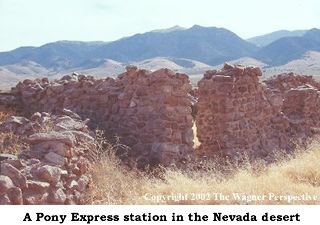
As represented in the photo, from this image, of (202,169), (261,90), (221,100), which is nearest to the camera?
(202,169)

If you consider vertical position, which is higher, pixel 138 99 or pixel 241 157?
pixel 138 99

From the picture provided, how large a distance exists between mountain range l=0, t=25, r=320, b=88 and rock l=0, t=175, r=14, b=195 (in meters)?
122

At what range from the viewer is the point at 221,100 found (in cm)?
Answer: 1115

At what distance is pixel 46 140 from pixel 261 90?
19.8 ft

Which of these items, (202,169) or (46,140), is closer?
(46,140)

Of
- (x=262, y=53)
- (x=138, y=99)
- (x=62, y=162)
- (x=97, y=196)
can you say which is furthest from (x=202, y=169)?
(x=262, y=53)

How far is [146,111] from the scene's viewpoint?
32.6 ft

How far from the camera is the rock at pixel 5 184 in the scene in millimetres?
5730

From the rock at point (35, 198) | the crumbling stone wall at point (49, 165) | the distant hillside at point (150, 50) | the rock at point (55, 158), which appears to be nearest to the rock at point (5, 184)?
the crumbling stone wall at point (49, 165)

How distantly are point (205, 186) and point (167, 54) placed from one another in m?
164

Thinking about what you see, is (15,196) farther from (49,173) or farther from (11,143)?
(11,143)

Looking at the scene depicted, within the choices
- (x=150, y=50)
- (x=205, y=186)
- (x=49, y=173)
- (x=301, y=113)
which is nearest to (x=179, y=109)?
(x=205, y=186)

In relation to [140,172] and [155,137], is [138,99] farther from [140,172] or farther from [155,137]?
[140,172]

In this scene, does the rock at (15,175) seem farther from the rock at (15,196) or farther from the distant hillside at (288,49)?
the distant hillside at (288,49)
